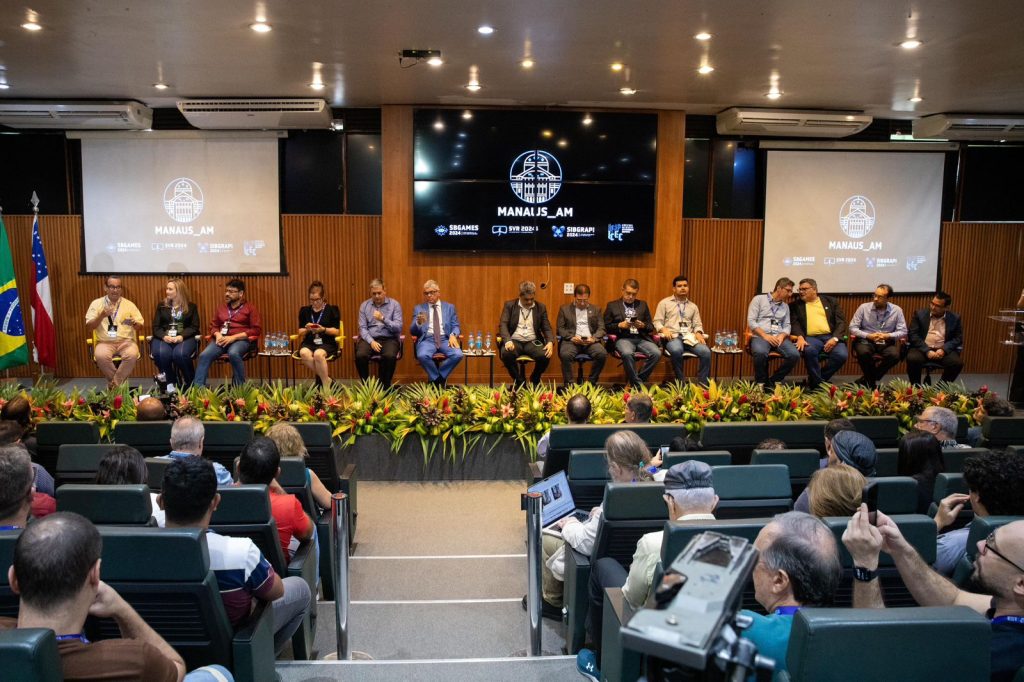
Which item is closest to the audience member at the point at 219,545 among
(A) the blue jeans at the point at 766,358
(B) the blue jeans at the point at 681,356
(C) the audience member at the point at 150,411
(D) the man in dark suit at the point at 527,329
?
(C) the audience member at the point at 150,411

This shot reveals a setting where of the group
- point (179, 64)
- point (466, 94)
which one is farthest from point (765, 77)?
point (179, 64)

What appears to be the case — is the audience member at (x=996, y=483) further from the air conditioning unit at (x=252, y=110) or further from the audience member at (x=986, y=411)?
the air conditioning unit at (x=252, y=110)

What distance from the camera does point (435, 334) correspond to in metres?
7.75

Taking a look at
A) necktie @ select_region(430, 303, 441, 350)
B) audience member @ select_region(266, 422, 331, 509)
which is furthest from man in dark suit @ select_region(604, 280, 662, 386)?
audience member @ select_region(266, 422, 331, 509)

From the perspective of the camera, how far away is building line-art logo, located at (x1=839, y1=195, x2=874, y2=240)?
A: 364 inches

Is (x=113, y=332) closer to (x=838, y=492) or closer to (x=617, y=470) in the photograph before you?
(x=617, y=470)

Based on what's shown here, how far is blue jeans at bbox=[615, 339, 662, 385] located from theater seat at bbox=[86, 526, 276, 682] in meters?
5.63

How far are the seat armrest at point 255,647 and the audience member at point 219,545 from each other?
0.04 metres

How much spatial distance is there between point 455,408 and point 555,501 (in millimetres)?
2070

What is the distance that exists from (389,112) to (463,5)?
3.55 meters

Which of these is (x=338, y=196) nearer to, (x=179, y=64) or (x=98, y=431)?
(x=179, y=64)

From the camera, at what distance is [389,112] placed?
8.23m

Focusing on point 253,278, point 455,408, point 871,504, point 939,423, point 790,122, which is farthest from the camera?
point 253,278

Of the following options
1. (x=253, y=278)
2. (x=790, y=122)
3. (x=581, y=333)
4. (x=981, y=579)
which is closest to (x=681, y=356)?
(x=581, y=333)
